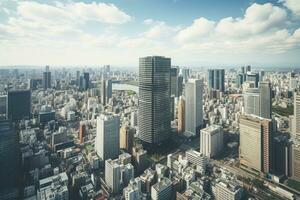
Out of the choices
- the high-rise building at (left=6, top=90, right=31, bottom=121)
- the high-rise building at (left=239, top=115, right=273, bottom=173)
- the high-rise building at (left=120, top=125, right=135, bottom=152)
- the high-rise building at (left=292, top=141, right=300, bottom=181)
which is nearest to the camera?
the high-rise building at (left=292, top=141, right=300, bottom=181)

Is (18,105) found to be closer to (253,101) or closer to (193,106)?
(193,106)

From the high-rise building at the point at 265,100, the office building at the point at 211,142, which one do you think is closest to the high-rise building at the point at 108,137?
the office building at the point at 211,142

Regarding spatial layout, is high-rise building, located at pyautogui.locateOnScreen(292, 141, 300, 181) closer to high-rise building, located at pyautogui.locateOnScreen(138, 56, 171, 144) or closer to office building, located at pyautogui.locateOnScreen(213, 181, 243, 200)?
office building, located at pyautogui.locateOnScreen(213, 181, 243, 200)

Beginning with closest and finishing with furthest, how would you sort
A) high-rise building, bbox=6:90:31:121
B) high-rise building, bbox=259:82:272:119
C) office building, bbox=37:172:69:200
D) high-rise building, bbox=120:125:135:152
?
office building, bbox=37:172:69:200, high-rise building, bbox=120:125:135:152, high-rise building, bbox=259:82:272:119, high-rise building, bbox=6:90:31:121

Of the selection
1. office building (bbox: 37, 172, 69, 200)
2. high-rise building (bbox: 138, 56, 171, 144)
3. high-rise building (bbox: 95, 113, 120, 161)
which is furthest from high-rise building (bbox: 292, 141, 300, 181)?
office building (bbox: 37, 172, 69, 200)

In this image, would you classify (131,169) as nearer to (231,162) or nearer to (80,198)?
(80,198)
